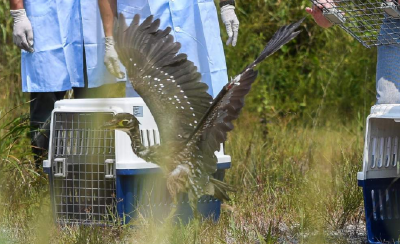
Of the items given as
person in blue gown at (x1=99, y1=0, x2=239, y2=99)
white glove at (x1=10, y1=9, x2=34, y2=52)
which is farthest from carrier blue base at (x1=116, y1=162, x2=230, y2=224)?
white glove at (x1=10, y1=9, x2=34, y2=52)

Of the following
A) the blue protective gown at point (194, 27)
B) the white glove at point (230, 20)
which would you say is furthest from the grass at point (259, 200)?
the white glove at point (230, 20)

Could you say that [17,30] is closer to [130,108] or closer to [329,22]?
[130,108]

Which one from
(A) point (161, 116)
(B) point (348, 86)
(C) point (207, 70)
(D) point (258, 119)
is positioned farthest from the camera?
(B) point (348, 86)

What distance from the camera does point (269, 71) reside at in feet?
20.3

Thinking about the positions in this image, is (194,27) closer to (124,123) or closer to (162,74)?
(162,74)

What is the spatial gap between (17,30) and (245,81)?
1783 millimetres

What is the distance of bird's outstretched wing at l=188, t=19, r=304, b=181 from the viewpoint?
8.75 ft

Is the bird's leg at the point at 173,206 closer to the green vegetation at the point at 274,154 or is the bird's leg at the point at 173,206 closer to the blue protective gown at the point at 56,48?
the green vegetation at the point at 274,154

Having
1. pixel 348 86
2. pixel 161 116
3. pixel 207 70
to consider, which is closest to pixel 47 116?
pixel 207 70

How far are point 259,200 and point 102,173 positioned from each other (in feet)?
2.64

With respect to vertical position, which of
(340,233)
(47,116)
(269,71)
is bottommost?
(340,233)

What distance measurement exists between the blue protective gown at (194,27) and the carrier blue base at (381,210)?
3.38ft

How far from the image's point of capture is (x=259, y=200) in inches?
148

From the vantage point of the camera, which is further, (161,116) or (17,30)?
(17,30)
